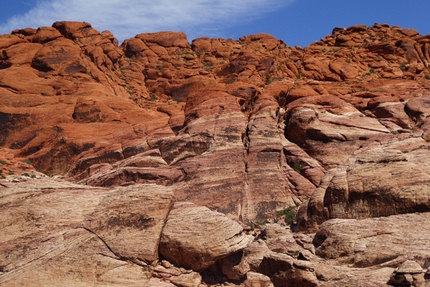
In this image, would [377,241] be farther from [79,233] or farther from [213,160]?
[213,160]

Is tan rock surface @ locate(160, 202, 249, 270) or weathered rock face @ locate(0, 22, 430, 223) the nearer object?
tan rock surface @ locate(160, 202, 249, 270)

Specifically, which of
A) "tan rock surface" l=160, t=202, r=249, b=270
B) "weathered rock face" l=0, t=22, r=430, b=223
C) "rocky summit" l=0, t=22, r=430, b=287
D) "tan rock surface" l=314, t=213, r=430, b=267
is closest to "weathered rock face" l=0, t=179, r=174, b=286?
"rocky summit" l=0, t=22, r=430, b=287

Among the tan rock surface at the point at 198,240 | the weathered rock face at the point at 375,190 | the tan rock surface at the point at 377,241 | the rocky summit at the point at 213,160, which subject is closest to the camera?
the tan rock surface at the point at 198,240

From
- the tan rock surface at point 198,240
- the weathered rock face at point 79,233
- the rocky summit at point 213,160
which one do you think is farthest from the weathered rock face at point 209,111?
the tan rock surface at point 198,240

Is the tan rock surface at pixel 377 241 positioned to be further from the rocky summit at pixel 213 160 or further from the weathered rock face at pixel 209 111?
the weathered rock face at pixel 209 111

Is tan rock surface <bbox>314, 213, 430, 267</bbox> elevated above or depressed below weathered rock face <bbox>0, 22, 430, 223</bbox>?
below

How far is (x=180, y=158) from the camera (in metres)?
34.9

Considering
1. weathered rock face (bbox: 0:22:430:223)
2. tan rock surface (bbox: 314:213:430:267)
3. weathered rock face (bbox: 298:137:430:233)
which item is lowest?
tan rock surface (bbox: 314:213:430:267)

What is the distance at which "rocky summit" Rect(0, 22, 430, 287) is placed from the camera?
48.4ft

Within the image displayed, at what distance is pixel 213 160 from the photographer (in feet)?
110

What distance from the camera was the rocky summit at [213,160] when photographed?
14.8 m

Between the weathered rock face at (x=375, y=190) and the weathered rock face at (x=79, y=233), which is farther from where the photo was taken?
the weathered rock face at (x=375, y=190)

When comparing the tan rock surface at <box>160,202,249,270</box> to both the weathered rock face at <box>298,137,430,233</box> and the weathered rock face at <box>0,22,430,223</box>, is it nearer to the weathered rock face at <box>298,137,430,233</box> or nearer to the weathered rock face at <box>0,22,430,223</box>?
the weathered rock face at <box>298,137,430,233</box>

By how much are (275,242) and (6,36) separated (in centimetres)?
4280
